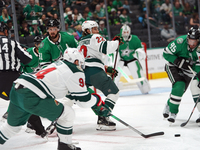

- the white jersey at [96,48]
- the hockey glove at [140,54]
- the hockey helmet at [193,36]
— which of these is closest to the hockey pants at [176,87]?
the hockey helmet at [193,36]

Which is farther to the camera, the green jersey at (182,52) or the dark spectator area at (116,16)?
the dark spectator area at (116,16)

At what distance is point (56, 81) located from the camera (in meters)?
2.32

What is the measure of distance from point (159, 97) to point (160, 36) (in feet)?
9.44

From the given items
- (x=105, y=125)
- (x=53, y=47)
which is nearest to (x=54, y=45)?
(x=53, y=47)

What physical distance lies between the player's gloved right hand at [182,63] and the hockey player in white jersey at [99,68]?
661 mm

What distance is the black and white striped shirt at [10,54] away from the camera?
3.17 metres

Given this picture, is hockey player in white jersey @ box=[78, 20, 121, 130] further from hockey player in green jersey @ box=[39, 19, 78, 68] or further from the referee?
the referee

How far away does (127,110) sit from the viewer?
4.65 metres

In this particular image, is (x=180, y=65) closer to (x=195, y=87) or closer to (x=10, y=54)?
(x=195, y=87)

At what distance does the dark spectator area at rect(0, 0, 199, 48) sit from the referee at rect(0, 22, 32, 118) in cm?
261

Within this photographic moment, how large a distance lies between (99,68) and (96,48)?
0.68ft

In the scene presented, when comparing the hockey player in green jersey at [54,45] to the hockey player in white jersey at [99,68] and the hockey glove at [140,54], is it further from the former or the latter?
the hockey glove at [140,54]

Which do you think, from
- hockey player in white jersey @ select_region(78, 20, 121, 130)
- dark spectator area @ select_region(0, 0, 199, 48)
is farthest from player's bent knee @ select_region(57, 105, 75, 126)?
dark spectator area @ select_region(0, 0, 199, 48)

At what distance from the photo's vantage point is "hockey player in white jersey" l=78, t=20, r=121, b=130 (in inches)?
131
